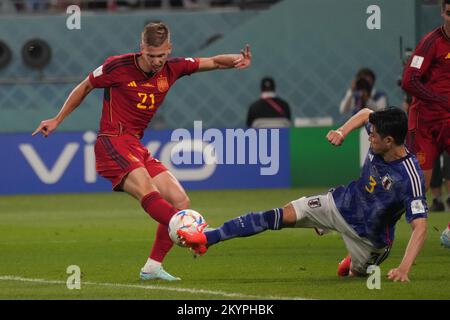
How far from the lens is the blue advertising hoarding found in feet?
66.3

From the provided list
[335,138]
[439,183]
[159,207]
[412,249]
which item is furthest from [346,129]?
[439,183]

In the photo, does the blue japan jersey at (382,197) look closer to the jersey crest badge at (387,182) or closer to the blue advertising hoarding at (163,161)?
the jersey crest badge at (387,182)

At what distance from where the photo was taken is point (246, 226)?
375 inches

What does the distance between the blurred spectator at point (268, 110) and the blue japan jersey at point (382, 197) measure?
431 inches

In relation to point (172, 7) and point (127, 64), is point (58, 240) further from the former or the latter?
point (172, 7)

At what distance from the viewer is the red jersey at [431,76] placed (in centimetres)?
1184

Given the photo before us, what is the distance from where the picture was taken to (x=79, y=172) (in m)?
20.7

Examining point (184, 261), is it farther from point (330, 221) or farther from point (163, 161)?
point (163, 161)

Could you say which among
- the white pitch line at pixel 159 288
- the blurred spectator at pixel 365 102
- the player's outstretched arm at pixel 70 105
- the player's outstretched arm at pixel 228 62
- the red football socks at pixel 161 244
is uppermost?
the blurred spectator at pixel 365 102

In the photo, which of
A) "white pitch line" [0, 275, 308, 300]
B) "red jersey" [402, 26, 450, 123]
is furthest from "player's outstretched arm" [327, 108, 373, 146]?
"red jersey" [402, 26, 450, 123]

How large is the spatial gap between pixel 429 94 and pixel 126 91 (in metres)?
3.11

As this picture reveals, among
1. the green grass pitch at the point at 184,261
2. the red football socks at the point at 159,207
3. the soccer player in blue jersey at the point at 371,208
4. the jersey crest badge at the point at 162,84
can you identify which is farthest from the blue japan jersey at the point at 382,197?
the jersey crest badge at the point at 162,84

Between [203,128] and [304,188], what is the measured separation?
1.94 metres
